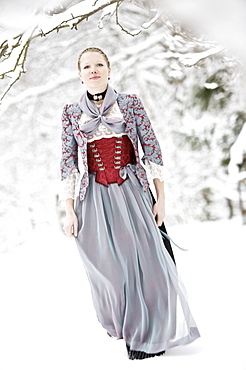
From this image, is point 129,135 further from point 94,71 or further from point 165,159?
point 165,159

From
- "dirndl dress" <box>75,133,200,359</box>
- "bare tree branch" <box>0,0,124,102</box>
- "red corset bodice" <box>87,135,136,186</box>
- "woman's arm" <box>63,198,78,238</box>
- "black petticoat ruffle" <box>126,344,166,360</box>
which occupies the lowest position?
"black petticoat ruffle" <box>126,344,166,360</box>

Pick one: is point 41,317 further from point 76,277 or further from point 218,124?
point 218,124

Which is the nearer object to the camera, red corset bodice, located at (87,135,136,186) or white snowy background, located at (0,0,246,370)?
red corset bodice, located at (87,135,136,186)

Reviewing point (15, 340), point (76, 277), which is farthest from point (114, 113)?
point (76, 277)

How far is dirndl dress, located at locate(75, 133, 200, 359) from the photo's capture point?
5.63 feet

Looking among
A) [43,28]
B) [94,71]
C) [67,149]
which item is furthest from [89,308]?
[43,28]

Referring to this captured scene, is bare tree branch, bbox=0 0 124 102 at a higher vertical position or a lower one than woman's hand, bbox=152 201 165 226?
higher

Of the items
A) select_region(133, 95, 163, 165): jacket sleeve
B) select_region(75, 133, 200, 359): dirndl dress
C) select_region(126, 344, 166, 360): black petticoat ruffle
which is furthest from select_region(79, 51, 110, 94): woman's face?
select_region(126, 344, 166, 360): black petticoat ruffle

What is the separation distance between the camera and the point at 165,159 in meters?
4.66

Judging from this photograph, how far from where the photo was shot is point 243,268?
9.40ft

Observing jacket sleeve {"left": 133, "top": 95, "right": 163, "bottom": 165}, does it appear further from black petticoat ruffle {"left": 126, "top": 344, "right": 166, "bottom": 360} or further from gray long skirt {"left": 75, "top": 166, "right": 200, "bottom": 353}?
black petticoat ruffle {"left": 126, "top": 344, "right": 166, "bottom": 360}

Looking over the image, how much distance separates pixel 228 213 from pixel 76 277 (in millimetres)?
2154

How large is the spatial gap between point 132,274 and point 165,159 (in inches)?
118

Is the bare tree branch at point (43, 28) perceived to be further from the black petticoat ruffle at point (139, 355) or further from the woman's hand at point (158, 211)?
the black petticoat ruffle at point (139, 355)
